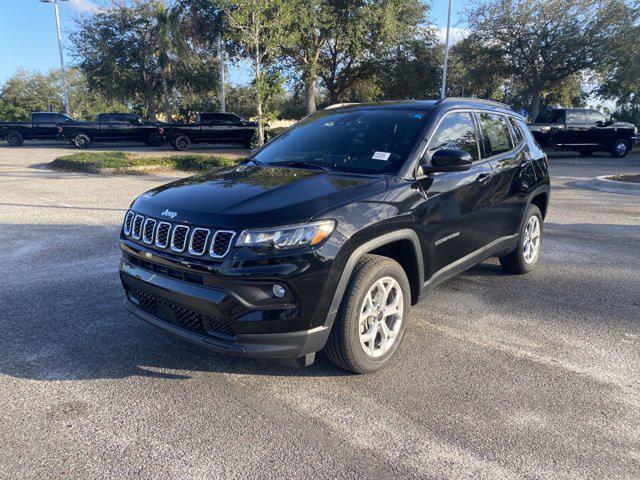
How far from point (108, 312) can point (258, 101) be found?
10197 mm

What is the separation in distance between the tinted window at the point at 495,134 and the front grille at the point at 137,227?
3.10 meters

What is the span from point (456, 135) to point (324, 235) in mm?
1971

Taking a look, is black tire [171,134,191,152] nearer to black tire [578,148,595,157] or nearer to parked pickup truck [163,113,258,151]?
parked pickup truck [163,113,258,151]

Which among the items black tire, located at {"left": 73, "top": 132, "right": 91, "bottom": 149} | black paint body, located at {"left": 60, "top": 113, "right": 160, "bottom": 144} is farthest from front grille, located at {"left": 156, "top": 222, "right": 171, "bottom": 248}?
black tire, located at {"left": 73, "top": 132, "right": 91, "bottom": 149}


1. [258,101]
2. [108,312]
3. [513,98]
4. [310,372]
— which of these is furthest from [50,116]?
→ [513,98]

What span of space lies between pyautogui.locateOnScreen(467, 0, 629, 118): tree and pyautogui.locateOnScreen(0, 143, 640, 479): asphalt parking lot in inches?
910

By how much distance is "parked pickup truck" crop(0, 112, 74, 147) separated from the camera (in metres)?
24.4

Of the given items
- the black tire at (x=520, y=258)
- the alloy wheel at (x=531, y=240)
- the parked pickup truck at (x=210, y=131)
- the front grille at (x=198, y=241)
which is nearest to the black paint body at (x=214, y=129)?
the parked pickup truck at (x=210, y=131)

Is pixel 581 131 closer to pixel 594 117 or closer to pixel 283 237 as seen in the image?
pixel 594 117

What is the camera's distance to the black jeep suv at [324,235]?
9.10 ft

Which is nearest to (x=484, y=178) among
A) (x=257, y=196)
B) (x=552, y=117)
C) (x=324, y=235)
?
(x=324, y=235)

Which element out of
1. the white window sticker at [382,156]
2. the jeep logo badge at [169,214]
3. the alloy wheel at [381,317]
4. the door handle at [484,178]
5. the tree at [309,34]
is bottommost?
the alloy wheel at [381,317]

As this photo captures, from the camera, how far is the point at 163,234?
10.1ft

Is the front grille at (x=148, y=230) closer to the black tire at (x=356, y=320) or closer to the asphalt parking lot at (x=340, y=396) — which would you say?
the asphalt parking lot at (x=340, y=396)
